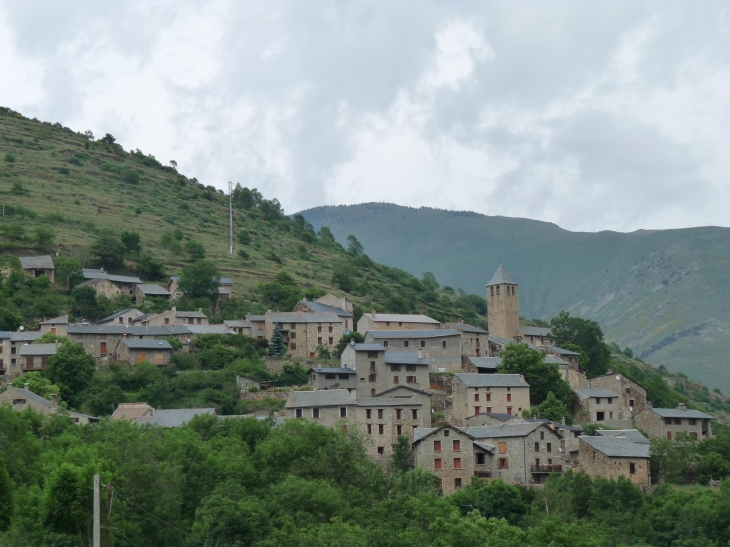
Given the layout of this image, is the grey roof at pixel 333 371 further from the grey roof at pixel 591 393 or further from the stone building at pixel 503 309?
the stone building at pixel 503 309

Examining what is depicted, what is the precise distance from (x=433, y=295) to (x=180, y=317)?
52880mm

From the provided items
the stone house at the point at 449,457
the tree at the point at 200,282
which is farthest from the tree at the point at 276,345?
the stone house at the point at 449,457

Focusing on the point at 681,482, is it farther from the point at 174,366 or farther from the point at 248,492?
the point at 174,366

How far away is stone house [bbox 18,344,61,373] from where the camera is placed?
254 ft

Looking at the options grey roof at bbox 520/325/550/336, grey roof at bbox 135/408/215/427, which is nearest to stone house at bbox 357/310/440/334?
grey roof at bbox 520/325/550/336

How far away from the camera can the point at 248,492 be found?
2010 inches

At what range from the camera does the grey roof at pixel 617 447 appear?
204ft

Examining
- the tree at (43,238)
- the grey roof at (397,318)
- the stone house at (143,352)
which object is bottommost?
the stone house at (143,352)

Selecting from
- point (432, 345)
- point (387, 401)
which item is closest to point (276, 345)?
point (432, 345)

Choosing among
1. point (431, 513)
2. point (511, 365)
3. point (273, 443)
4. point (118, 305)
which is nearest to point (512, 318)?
point (511, 365)

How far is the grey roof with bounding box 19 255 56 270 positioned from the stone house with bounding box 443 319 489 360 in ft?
129

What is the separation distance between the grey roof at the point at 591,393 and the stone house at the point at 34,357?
40.8m

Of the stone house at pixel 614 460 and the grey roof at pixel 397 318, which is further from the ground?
the grey roof at pixel 397 318

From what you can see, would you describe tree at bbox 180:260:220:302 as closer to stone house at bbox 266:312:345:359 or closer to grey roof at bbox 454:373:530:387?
stone house at bbox 266:312:345:359
